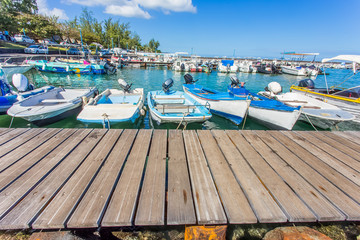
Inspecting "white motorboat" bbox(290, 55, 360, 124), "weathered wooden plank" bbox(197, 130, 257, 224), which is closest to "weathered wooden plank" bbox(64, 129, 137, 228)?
"weathered wooden plank" bbox(197, 130, 257, 224)

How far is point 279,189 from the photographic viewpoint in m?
2.34

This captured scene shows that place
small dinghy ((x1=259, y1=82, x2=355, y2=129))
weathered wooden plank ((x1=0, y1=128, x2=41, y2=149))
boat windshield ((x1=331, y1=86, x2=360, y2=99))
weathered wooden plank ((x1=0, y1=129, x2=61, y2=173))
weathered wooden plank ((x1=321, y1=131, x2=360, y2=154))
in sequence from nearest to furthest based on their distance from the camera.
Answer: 1. weathered wooden plank ((x1=0, y1=129, x2=61, y2=173))
2. weathered wooden plank ((x1=0, y1=128, x2=41, y2=149))
3. weathered wooden plank ((x1=321, y1=131, x2=360, y2=154))
4. small dinghy ((x1=259, y1=82, x2=355, y2=129))
5. boat windshield ((x1=331, y1=86, x2=360, y2=99))

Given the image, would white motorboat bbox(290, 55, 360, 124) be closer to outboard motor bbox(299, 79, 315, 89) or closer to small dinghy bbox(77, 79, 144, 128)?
outboard motor bbox(299, 79, 315, 89)

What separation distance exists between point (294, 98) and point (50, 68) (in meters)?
28.0

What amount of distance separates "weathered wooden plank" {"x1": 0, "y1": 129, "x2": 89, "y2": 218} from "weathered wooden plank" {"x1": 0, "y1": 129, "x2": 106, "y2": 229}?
0.08 m

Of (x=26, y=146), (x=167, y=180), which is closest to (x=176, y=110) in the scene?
(x=167, y=180)

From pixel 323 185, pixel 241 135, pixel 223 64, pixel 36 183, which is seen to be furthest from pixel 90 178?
pixel 223 64

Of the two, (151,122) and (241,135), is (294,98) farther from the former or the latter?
(151,122)

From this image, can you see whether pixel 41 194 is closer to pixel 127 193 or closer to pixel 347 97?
pixel 127 193

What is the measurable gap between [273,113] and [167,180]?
6.75m

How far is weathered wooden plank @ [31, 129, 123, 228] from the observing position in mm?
1809

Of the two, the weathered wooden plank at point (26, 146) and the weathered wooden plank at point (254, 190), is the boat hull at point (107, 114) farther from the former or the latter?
the weathered wooden plank at point (254, 190)

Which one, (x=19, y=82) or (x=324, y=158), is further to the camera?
(x=19, y=82)

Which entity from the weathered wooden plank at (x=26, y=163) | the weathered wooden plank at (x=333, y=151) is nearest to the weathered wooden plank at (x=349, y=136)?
the weathered wooden plank at (x=333, y=151)
